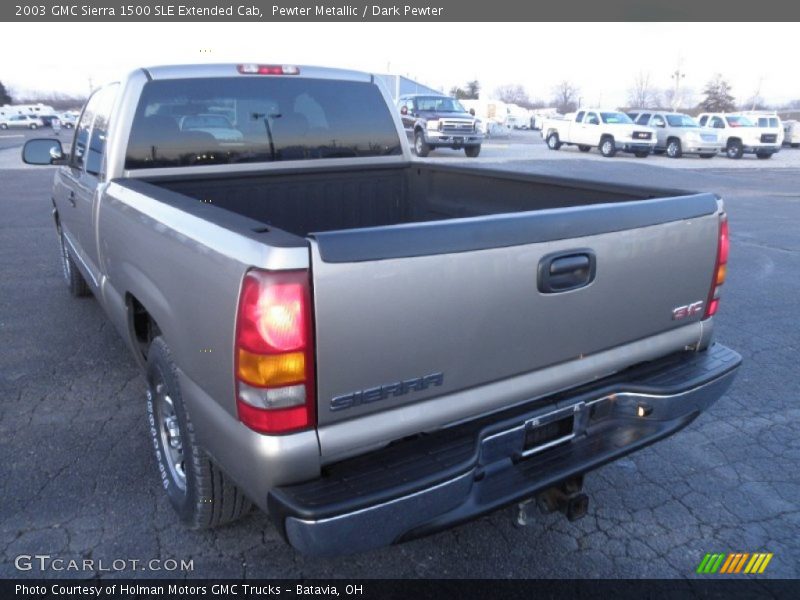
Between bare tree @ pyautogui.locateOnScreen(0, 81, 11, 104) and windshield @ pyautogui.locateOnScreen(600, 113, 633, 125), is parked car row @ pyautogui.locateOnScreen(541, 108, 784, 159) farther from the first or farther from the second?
bare tree @ pyautogui.locateOnScreen(0, 81, 11, 104)

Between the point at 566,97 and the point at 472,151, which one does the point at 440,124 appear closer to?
the point at 472,151

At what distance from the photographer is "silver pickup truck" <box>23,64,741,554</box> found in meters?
2.00

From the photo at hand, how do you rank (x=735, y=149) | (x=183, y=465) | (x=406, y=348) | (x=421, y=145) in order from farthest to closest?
(x=735, y=149), (x=421, y=145), (x=183, y=465), (x=406, y=348)

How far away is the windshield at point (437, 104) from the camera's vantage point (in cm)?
2418

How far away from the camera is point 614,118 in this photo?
28.5 meters

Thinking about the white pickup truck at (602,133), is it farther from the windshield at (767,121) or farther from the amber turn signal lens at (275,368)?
the amber turn signal lens at (275,368)

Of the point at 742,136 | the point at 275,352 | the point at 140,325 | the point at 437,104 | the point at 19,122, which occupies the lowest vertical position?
the point at 140,325

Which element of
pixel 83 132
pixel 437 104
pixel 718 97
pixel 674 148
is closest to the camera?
pixel 83 132

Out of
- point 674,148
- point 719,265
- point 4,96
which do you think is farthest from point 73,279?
point 4,96

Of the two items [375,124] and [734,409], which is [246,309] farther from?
[734,409]

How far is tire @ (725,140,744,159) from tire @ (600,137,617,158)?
223 inches

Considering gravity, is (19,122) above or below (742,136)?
above

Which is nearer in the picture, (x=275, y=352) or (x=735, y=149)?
(x=275, y=352)

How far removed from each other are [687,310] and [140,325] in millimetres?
2712
